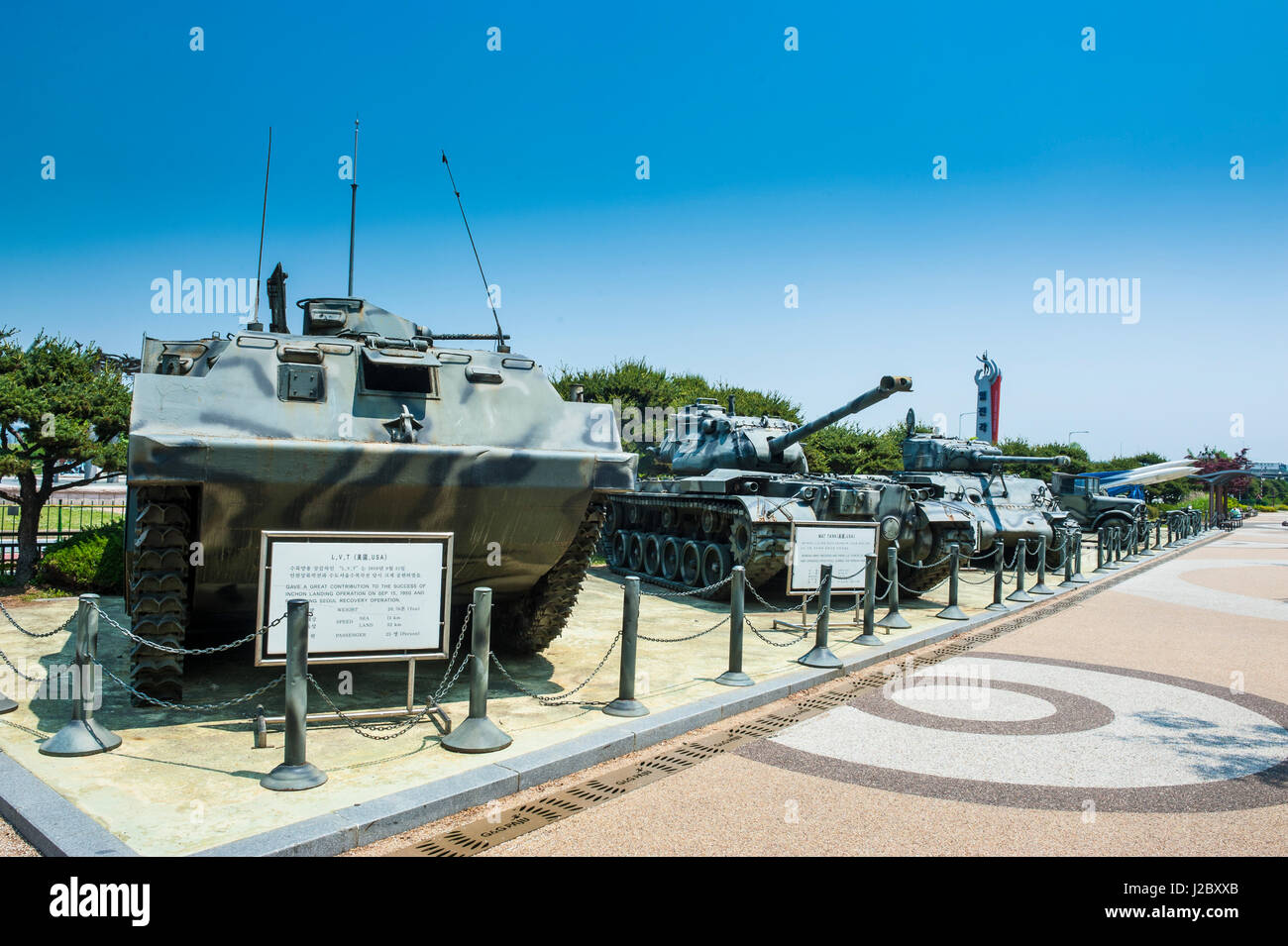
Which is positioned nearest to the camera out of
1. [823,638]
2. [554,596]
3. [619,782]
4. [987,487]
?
[619,782]

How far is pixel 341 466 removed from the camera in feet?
20.2

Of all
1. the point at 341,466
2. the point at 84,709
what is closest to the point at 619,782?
the point at 341,466

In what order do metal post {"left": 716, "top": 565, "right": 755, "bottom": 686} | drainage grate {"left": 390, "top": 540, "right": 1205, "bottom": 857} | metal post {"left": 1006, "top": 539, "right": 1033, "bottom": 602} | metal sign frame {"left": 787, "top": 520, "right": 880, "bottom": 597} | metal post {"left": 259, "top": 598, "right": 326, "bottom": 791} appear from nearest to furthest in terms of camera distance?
drainage grate {"left": 390, "top": 540, "right": 1205, "bottom": 857}
metal post {"left": 259, "top": 598, "right": 326, "bottom": 791}
metal post {"left": 716, "top": 565, "right": 755, "bottom": 686}
metal sign frame {"left": 787, "top": 520, "right": 880, "bottom": 597}
metal post {"left": 1006, "top": 539, "right": 1033, "bottom": 602}

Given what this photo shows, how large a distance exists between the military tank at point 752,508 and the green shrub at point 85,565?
7.78 m

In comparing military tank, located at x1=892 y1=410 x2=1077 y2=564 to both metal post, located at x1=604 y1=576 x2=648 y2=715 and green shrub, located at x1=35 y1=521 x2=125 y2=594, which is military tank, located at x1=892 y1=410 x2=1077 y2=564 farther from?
green shrub, located at x1=35 y1=521 x2=125 y2=594

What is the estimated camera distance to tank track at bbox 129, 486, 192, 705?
6.03 metres

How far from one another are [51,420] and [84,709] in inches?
287

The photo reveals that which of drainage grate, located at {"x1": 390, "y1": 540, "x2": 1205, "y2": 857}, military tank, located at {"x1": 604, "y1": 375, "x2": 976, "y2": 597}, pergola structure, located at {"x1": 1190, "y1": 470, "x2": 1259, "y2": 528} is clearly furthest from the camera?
pergola structure, located at {"x1": 1190, "y1": 470, "x2": 1259, "y2": 528}

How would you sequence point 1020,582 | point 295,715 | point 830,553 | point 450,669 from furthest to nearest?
point 1020,582 < point 830,553 < point 450,669 < point 295,715

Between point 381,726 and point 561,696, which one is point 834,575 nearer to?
point 561,696

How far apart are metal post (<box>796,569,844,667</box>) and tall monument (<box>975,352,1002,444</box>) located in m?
37.5

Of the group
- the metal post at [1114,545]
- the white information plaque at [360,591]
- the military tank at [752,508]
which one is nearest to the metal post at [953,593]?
the military tank at [752,508]

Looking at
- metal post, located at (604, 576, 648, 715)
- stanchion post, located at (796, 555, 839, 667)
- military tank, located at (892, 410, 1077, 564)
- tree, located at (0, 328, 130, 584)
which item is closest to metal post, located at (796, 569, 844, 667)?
stanchion post, located at (796, 555, 839, 667)
